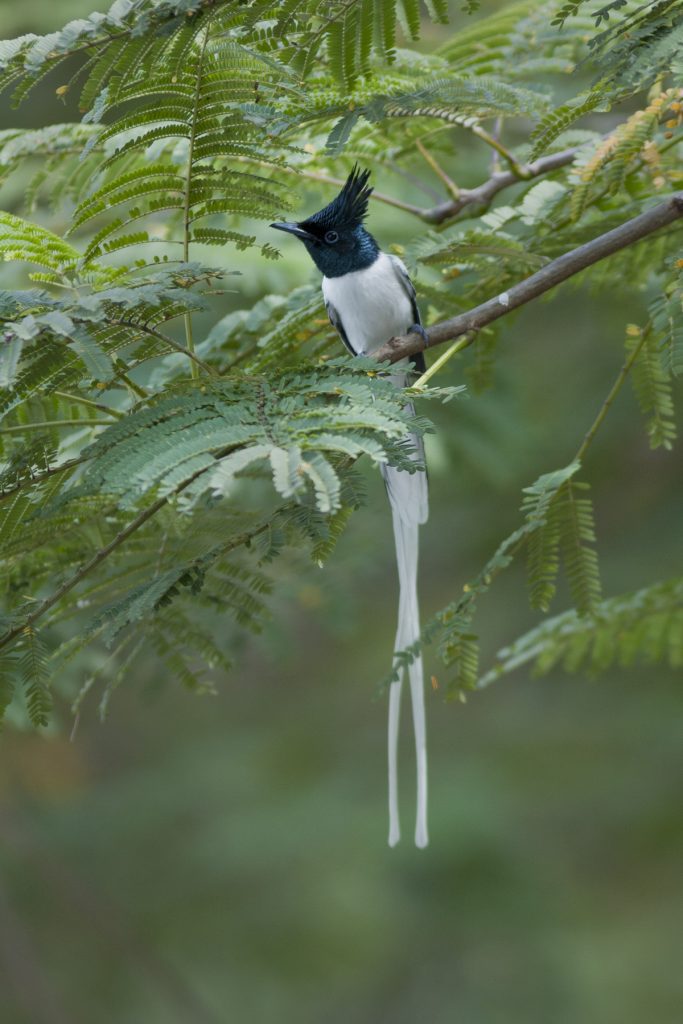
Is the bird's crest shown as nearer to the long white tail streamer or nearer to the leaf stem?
the long white tail streamer

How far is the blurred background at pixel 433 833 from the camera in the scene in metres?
7.20

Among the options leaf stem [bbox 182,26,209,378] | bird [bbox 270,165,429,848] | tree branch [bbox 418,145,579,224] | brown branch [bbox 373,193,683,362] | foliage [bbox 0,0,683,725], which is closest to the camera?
foliage [bbox 0,0,683,725]

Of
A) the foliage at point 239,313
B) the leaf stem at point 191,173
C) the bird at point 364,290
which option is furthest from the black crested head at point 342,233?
the leaf stem at point 191,173

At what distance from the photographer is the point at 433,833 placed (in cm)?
725

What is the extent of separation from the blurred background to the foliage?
2986 mm

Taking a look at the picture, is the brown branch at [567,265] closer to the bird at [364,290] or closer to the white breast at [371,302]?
the bird at [364,290]

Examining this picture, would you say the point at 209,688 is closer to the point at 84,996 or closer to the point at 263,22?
the point at 263,22

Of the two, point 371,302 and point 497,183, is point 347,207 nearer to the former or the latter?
point 371,302

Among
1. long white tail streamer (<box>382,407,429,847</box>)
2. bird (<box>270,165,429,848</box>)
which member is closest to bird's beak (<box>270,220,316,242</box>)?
bird (<box>270,165,429,848</box>)

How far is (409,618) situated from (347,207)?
1507 mm

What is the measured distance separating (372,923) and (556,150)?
19.1 ft

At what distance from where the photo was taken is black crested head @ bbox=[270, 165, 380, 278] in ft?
12.2

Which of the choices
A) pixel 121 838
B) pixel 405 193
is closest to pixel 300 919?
pixel 121 838

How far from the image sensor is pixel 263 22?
2533 mm
